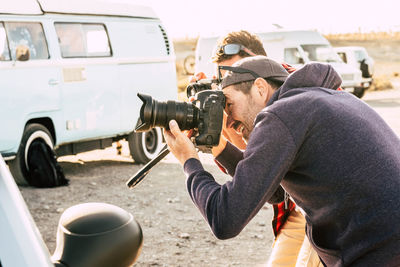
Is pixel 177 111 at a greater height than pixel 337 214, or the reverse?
pixel 177 111

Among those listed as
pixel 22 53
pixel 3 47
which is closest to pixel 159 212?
pixel 22 53

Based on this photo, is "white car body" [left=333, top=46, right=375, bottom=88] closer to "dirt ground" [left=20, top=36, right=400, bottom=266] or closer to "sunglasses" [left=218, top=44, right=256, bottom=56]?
"dirt ground" [left=20, top=36, right=400, bottom=266]

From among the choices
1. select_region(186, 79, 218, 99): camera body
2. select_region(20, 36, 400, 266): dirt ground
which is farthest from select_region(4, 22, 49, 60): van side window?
select_region(186, 79, 218, 99): camera body

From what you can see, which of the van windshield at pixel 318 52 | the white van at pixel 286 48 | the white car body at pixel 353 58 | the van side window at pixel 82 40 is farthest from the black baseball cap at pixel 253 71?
the white car body at pixel 353 58

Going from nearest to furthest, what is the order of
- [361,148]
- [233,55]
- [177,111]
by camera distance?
[361,148]
[177,111]
[233,55]

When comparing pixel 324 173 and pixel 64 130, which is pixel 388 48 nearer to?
pixel 64 130

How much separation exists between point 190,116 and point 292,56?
45.3 ft

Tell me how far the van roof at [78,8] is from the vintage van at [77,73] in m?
0.01

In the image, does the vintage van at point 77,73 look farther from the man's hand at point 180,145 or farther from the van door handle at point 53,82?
the man's hand at point 180,145

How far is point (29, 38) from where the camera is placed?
732 centimetres

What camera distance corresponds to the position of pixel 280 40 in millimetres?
15594

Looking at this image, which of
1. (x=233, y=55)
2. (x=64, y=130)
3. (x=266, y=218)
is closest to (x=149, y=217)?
(x=266, y=218)

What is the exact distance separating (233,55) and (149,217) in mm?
3244

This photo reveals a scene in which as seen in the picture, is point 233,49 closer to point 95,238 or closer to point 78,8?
point 95,238
